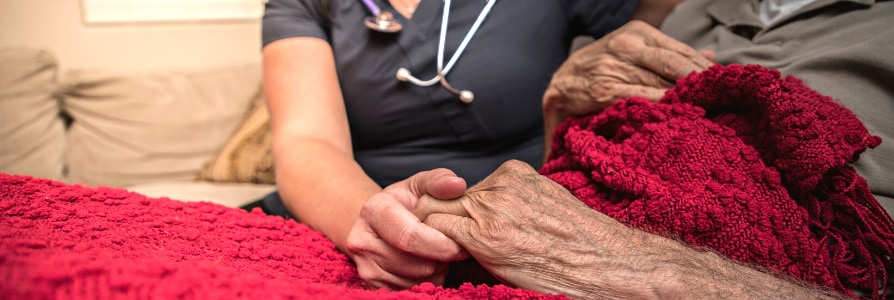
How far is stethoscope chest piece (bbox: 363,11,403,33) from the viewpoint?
0.77 m

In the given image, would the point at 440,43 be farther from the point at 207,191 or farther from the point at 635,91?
the point at 207,191

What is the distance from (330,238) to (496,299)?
0.28 meters

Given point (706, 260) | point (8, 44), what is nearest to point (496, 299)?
point (706, 260)

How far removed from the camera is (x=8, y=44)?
61.0 inches

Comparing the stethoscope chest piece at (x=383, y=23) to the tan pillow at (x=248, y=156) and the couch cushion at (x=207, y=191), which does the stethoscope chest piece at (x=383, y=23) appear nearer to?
the couch cushion at (x=207, y=191)

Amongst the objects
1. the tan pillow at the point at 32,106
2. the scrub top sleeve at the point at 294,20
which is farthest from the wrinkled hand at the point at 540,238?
the tan pillow at the point at 32,106

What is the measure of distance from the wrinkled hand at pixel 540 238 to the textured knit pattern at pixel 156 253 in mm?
37

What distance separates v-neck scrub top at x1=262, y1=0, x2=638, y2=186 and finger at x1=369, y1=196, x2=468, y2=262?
0.29 metres

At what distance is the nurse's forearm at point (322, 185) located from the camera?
63 centimetres

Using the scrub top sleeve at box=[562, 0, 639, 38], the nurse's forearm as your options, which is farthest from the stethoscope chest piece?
the scrub top sleeve at box=[562, 0, 639, 38]

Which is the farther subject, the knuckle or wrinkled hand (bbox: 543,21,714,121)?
wrinkled hand (bbox: 543,21,714,121)

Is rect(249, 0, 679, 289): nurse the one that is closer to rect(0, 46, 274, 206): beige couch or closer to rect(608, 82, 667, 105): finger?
rect(608, 82, 667, 105): finger

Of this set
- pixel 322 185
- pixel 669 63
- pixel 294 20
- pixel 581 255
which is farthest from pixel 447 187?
pixel 294 20

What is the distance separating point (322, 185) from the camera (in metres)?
0.67
